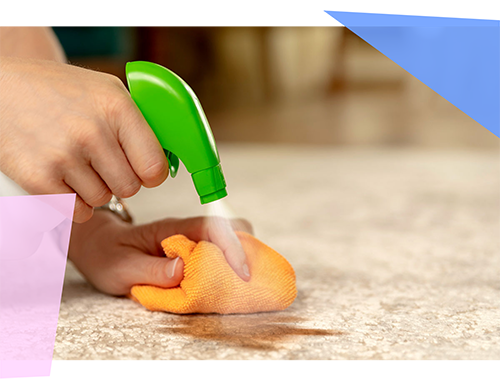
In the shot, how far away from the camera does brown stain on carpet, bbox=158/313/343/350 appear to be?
437 millimetres

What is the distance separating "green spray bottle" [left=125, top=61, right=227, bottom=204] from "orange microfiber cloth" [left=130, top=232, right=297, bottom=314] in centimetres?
7

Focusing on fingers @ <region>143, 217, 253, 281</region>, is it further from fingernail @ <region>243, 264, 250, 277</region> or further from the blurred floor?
the blurred floor

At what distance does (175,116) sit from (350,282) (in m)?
0.29

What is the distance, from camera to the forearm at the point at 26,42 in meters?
0.68

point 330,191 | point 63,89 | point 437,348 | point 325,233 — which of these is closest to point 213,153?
point 63,89

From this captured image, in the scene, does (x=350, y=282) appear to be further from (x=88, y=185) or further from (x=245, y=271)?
(x=88, y=185)

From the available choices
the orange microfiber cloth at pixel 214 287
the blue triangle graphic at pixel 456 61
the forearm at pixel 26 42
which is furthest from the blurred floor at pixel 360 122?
the orange microfiber cloth at pixel 214 287

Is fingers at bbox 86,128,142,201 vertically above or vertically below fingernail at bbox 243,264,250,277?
above

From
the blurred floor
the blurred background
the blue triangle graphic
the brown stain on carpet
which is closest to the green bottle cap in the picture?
the brown stain on carpet

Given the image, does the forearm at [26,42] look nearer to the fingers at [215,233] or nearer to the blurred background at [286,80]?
the fingers at [215,233]

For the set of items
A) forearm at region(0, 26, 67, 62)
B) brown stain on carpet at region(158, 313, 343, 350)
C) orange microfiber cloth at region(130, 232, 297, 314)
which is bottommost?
brown stain on carpet at region(158, 313, 343, 350)

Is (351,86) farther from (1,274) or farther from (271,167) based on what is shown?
(1,274)

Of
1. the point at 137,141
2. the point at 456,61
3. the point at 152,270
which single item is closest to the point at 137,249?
the point at 152,270

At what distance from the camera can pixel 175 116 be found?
0.45 metres
